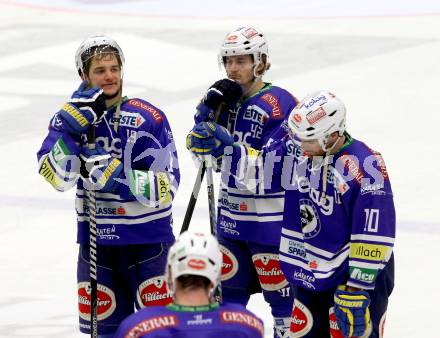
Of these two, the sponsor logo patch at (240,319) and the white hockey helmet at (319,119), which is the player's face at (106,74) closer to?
the white hockey helmet at (319,119)

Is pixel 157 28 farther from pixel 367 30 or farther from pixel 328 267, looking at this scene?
pixel 328 267

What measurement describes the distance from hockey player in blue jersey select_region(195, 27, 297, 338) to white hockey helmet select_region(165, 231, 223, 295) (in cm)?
255

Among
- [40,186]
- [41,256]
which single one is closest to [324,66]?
[40,186]

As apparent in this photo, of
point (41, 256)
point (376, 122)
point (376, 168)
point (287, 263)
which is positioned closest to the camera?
point (376, 168)

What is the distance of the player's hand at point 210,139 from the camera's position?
25.6 ft

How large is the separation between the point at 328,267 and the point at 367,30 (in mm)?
10217

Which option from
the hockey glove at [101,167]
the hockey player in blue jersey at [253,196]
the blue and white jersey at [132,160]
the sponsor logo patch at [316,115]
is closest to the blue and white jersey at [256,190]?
the hockey player in blue jersey at [253,196]

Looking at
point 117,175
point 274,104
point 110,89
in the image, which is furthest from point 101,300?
point 274,104

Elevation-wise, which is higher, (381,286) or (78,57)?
(78,57)

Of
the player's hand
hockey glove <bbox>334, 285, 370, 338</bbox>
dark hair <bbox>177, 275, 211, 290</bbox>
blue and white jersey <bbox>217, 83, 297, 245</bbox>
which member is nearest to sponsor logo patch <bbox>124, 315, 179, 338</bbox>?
dark hair <bbox>177, 275, 211, 290</bbox>

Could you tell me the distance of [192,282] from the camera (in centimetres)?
548

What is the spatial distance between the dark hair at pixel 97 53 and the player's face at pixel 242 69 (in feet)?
2.49

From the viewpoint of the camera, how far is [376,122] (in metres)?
13.7

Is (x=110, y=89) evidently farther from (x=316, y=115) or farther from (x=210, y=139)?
(x=316, y=115)
